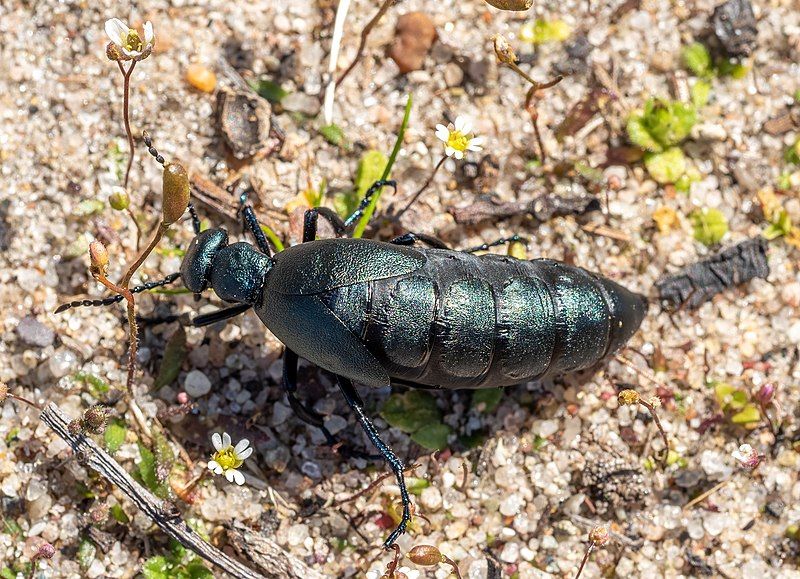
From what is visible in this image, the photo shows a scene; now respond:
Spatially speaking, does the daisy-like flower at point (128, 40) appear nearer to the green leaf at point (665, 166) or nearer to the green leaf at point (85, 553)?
the green leaf at point (85, 553)

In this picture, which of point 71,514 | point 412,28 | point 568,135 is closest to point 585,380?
point 568,135

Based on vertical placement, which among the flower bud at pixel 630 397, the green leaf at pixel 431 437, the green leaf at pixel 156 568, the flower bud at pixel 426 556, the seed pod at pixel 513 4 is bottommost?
the green leaf at pixel 156 568

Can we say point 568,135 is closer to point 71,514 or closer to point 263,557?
point 263,557

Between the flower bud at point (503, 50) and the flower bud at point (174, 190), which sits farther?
the flower bud at point (503, 50)

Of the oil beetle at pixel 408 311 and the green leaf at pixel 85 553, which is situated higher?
the oil beetle at pixel 408 311

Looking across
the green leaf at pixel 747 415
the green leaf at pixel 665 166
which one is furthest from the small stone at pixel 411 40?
the green leaf at pixel 747 415

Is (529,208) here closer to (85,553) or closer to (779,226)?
(779,226)
